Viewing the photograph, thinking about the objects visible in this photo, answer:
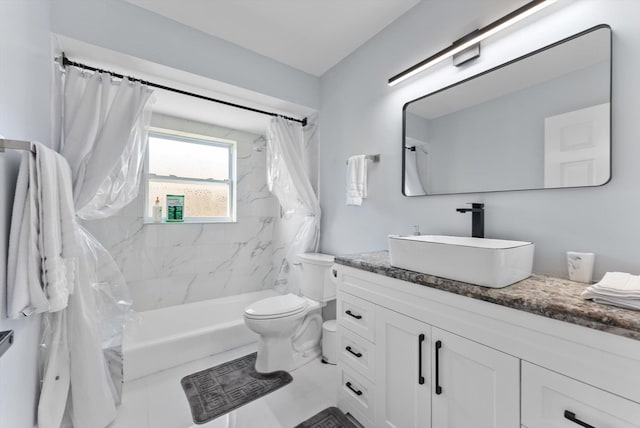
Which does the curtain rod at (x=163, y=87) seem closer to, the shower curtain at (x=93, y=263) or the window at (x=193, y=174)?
the shower curtain at (x=93, y=263)

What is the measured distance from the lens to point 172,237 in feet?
9.34

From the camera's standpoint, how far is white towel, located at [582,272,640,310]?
28.7 inches

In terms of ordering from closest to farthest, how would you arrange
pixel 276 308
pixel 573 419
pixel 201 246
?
pixel 573 419
pixel 276 308
pixel 201 246

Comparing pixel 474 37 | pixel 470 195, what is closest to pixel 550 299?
pixel 470 195

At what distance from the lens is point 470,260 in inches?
40.6

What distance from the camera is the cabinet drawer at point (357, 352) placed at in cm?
140

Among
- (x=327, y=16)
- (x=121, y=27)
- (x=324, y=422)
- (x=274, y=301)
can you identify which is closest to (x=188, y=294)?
(x=274, y=301)

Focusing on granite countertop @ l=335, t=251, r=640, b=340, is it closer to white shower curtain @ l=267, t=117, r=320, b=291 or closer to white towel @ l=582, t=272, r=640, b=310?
white towel @ l=582, t=272, r=640, b=310

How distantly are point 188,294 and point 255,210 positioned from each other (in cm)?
124

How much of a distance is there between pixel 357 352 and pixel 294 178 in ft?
5.50

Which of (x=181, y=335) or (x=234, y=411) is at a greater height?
(x=181, y=335)

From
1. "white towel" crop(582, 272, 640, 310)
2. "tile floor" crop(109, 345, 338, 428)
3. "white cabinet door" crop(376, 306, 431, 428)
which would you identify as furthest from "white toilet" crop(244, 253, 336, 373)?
"white towel" crop(582, 272, 640, 310)

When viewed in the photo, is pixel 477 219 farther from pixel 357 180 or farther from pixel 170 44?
pixel 170 44

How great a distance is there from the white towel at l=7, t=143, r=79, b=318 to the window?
1.77 metres
